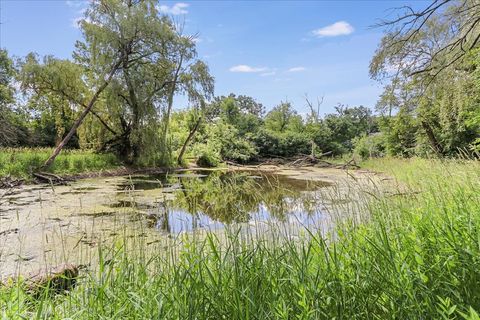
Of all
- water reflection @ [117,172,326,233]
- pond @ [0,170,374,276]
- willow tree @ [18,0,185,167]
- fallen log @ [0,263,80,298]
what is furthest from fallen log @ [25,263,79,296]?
willow tree @ [18,0,185,167]

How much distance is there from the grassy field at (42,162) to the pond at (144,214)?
5.11 feet

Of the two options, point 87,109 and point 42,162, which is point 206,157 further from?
point 42,162

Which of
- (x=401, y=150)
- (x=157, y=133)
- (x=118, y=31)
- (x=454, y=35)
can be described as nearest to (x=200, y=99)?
(x=157, y=133)

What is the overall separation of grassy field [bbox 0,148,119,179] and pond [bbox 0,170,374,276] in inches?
61.3

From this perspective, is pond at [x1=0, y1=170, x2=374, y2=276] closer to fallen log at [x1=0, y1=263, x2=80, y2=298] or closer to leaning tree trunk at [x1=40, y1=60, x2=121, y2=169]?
fallen log at [x1=0, y1=263, x2=80, y2=298]

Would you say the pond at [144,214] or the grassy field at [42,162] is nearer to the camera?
the pond at [144,214]

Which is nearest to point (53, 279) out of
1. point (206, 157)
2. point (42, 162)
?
point (42, 162)

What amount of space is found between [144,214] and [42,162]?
9580 millimetres

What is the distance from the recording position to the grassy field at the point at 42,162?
10164 millimetres

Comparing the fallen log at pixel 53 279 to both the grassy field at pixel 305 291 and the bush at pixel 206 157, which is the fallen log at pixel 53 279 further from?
the bush at pixel 206 157

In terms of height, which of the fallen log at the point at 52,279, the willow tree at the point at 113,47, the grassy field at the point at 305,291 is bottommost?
the fallen log at the point at 52,279

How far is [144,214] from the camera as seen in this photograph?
156 inches

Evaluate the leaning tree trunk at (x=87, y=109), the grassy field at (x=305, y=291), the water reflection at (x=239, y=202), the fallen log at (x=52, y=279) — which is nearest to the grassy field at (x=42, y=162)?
the leaning tree trunk at (x=87, y=109)

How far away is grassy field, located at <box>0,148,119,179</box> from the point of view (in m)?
10.2
